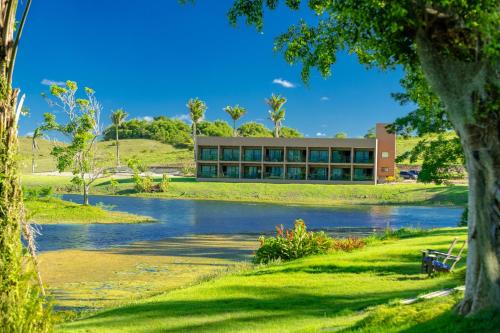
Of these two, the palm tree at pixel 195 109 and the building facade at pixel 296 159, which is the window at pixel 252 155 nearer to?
the building facade at pixel 296 159

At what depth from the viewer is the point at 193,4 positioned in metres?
12.5

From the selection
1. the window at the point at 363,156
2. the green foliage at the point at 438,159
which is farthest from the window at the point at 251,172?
the green foliage at the point at 438,159

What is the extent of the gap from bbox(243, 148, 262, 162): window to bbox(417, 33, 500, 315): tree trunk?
81.6 metres

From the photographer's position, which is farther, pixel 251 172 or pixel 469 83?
pixel 251 172

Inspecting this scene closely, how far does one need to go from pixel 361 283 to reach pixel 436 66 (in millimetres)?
8588

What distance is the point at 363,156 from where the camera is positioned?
88.0 metres

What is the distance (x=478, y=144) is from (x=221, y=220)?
136 ft

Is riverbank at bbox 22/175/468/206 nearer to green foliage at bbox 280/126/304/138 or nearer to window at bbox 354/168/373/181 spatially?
window at bbox 354/168/373/181

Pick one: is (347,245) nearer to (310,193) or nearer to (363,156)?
(310,193)

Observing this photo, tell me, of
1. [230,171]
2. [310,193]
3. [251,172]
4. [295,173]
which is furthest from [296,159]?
[310,193]

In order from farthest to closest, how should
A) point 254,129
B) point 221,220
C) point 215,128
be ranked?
1. point 254,129
2. point 215,128
3. point 221,220

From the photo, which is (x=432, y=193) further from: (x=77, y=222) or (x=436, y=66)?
(x=436, y=66)

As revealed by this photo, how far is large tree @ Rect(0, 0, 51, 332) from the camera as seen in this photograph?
909 centimetres

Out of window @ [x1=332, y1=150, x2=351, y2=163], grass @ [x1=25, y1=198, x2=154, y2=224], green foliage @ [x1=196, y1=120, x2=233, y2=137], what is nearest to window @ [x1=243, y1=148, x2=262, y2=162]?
window @ [x1=332, y1=150, x2=351, y2=163]
